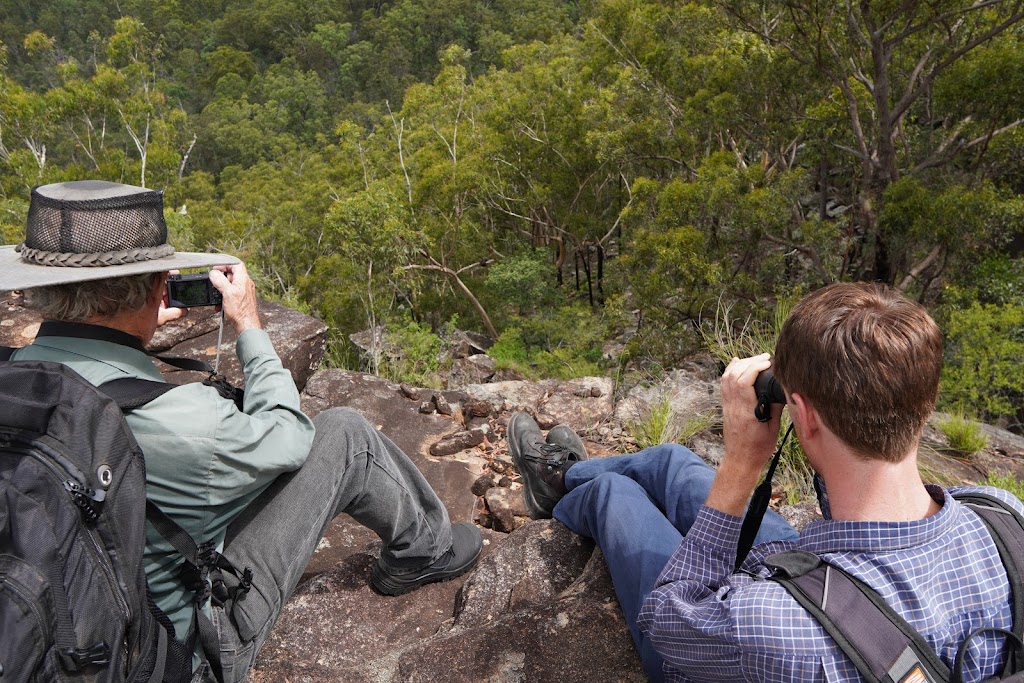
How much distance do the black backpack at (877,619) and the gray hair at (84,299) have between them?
140 centimetres

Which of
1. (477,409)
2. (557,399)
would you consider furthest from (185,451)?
(557,399)

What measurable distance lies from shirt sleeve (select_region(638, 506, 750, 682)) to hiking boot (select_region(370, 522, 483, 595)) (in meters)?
1.10

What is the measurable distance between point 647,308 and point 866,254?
2.78 metres

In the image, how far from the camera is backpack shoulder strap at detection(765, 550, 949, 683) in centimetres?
107

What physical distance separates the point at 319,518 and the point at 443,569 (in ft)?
2.14

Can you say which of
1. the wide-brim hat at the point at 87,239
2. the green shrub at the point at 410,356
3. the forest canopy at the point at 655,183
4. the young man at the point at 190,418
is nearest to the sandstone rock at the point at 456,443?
the young man at the point at 190,418

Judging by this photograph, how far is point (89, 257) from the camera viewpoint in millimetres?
1594

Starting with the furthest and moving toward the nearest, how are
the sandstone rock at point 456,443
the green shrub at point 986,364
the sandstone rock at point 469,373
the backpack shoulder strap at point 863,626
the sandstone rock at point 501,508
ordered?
the sandstone rock at point 469,373
the green shrub at point 986,364
the sandstone rock at point 456,443
the sandstone rock at point 501,508
the backpack shoulder strap at point 863,626

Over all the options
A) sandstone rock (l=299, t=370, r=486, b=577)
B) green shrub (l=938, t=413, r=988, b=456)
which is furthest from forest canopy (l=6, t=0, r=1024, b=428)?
sandstone rock (l=299, t=370, r=486, b=577)

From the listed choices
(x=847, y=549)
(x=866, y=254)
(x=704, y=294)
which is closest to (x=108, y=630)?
(x=847, y=549)

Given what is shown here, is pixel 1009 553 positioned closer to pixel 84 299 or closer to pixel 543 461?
pixel 543 461

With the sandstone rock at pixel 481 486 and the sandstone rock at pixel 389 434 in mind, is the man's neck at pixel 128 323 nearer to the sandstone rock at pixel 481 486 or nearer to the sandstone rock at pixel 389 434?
the sandstone rock at pixel 389 434

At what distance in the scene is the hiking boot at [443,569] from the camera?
7.84ft

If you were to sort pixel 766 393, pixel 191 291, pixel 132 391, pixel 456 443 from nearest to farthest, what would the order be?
pixel 766 393 → pixel 132 391 → pixel 191 291 → pixel 456 443
